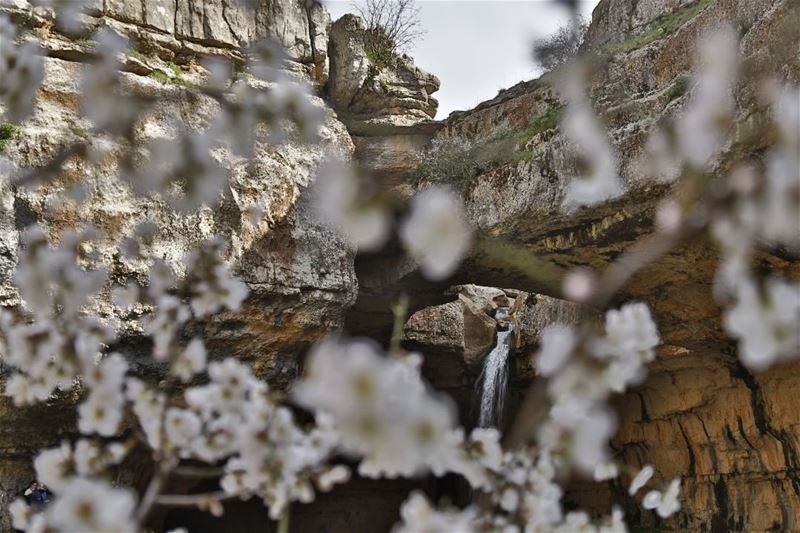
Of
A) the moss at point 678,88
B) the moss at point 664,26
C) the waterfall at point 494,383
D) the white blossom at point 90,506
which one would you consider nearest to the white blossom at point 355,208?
the white blossom at point 90,506

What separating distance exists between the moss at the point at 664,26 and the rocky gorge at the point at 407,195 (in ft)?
0.12

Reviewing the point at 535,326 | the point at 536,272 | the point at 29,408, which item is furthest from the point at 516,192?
the point at 29,408

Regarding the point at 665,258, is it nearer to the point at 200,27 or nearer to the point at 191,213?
the point at 191,213

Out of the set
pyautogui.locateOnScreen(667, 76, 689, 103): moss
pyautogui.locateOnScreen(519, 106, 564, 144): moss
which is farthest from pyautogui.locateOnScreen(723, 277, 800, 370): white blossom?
pyautogui.locateOnScreen(519, 106, 564, 144): moss

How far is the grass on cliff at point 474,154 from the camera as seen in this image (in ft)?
24.7

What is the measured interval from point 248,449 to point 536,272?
6.23 m

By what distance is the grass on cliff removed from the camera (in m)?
7.53

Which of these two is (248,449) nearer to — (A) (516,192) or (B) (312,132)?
(A) (516,192)

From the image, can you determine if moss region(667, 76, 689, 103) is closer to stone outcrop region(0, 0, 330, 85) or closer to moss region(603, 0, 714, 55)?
moss region(603, 0, 714, 55)

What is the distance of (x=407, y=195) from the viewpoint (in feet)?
28.6

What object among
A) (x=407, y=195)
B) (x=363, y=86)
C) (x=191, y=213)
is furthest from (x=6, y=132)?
(x=363, y=86)

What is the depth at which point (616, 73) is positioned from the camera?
7.10 meters

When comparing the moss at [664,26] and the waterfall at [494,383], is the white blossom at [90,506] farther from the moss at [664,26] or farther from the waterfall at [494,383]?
the waterfall at [494,383]

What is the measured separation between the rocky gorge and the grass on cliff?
0.05 m
